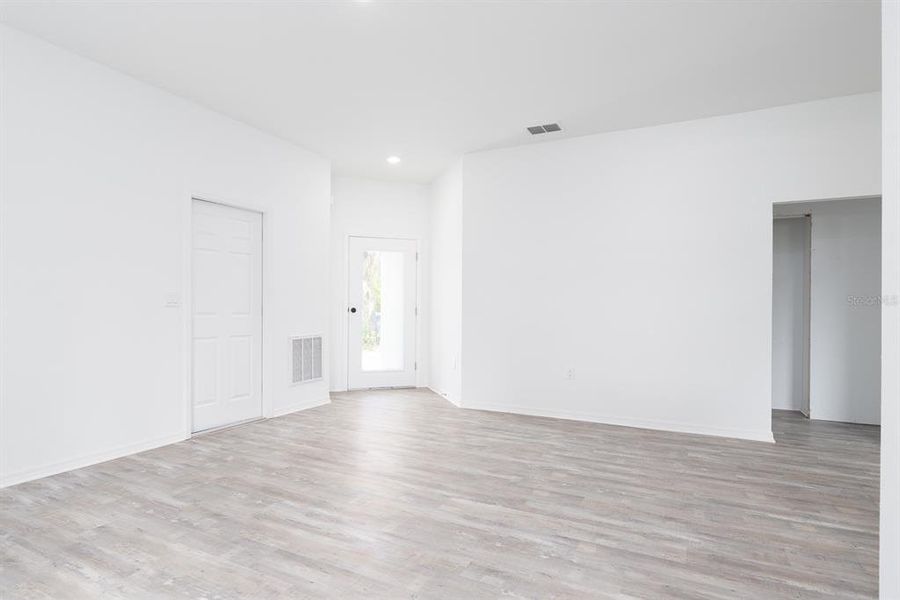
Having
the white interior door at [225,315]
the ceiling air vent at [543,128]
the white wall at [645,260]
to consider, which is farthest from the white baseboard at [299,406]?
the ceiling air vent at [543,128]

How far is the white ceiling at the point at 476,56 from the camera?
9.65 feet

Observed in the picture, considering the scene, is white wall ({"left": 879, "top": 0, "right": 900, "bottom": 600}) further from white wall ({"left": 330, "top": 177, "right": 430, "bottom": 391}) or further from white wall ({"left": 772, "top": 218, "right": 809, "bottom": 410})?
white wall ({"left": 330, "top": 177, "right": 430, "bottom": 391})

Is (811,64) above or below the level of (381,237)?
above

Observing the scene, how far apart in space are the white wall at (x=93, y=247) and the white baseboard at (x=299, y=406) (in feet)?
3.39

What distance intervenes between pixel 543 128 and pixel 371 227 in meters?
2.83

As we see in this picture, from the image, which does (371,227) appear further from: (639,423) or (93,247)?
(639,423)

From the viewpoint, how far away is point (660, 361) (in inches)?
185

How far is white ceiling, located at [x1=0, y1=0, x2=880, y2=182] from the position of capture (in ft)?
9.65

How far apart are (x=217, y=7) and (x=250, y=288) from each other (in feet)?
8.71

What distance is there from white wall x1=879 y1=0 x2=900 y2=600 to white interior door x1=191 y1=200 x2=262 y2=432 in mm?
4555

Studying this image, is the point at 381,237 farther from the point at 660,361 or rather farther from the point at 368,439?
the point at 660,361

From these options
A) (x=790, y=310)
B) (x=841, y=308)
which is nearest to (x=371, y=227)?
(x=790, y=310)

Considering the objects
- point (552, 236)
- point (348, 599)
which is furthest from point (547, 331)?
point (348, 599)

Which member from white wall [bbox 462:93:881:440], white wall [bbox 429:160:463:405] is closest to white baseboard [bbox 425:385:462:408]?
white wall [bbox 429:160:463:405]
